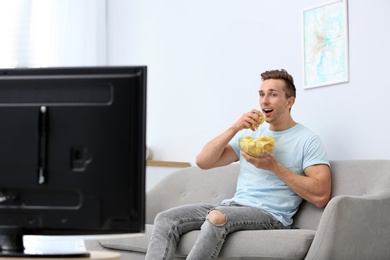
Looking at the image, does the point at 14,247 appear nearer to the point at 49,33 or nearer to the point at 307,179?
the point at 307,179

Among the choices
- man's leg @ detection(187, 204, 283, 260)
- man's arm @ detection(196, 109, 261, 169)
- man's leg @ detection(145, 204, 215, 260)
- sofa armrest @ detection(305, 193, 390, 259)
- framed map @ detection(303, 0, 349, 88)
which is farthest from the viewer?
framed map @ detection(303, 0, 349, 88)

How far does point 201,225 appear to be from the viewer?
352 centimetres

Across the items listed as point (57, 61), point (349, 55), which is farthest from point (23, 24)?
point (349, 55)

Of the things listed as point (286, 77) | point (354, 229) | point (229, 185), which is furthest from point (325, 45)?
point (354, 229)

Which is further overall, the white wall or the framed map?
the framed map

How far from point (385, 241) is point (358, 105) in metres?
0.81

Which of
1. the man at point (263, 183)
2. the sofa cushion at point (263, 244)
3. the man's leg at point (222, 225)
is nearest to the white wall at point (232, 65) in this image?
the man at point (263, 183)

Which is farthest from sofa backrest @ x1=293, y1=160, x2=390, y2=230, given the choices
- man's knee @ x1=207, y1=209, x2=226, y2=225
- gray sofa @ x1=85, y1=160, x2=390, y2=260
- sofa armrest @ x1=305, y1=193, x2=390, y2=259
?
man's knee @ x1=207, y1=209, x2=226, y2=225

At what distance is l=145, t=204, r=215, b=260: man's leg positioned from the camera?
3.34 m

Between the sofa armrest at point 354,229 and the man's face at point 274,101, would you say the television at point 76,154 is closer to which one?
the sofa armrest at point 354,229

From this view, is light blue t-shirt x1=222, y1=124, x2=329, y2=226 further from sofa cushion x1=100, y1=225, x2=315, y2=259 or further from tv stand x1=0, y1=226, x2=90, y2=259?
tv stand x1=0, y1=226, x2=90, y2=259

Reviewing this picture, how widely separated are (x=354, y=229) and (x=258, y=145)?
62 cm

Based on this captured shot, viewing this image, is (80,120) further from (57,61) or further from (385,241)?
(57,61)

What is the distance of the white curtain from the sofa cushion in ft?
7.70
